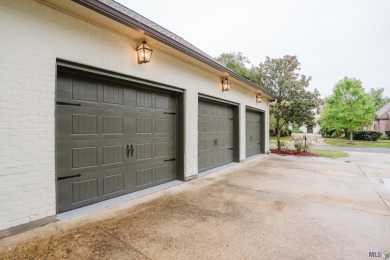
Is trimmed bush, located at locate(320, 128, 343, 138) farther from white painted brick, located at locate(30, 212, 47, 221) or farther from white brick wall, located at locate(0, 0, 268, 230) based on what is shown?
white painted brick, located at locate(30, 212, 47, 221)

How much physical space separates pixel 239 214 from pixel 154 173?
88.7 inches

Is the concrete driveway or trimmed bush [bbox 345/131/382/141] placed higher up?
trimmed bush [bbox 345/131/382/141]

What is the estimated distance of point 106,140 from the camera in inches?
144

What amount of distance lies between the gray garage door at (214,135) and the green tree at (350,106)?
1713cm

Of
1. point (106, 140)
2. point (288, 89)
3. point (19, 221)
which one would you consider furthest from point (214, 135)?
point (288, 89)

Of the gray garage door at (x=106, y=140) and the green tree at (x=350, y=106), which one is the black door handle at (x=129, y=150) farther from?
the green tree at (x=350, y=106)

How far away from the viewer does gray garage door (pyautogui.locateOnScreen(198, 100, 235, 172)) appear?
243 inches

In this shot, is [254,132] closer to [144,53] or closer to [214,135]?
[214,135]

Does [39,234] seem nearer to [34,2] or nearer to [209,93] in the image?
[34,2]

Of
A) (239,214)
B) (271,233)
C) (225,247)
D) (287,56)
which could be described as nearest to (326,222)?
(271,233)

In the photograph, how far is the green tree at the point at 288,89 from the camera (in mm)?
11633

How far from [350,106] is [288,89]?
12247mm

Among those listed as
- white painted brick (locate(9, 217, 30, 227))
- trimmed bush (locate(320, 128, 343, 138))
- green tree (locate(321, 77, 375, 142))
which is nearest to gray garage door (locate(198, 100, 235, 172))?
white painted brick (locate(9, 217, 30, 227))

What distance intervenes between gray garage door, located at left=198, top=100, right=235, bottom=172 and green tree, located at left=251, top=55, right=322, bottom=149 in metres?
5.69
